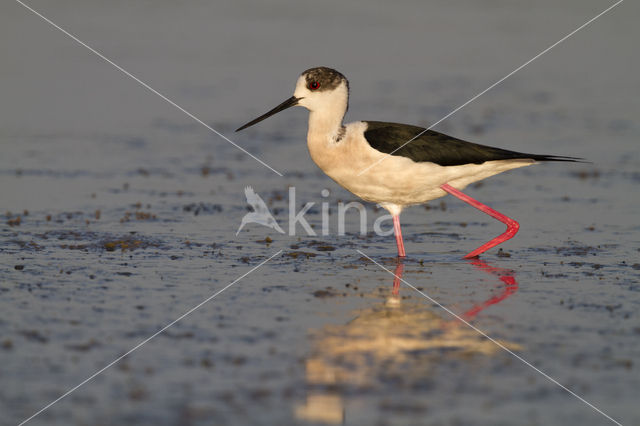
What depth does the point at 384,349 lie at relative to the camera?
16.4 feet

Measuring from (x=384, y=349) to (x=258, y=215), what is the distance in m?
3.91

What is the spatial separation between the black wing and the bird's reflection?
160cm

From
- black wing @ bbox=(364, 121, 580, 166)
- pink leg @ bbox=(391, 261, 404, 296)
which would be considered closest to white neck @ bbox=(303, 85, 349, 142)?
black wing @ bbox=(364, 121, 580, 166)

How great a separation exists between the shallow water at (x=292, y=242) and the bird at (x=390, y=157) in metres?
0.51

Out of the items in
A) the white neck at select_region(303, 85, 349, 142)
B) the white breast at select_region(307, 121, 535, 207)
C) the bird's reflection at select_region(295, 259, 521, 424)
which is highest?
the white neck at select_region(303, 85, 349, 142)

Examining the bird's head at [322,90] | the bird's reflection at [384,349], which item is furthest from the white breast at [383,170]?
the bird's reflection at [384,349]

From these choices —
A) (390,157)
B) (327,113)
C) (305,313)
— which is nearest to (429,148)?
(390,157)

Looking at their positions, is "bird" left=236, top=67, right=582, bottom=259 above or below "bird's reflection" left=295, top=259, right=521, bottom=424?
above

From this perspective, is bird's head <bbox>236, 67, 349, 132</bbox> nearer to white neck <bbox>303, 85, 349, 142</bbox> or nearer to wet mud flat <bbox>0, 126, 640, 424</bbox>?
white neck <bbox>303, 85, 349, 142</bbox>

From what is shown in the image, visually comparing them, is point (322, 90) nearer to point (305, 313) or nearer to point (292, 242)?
point (292, 242)

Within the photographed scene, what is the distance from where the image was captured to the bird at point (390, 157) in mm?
7449

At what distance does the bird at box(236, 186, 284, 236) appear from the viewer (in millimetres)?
8422

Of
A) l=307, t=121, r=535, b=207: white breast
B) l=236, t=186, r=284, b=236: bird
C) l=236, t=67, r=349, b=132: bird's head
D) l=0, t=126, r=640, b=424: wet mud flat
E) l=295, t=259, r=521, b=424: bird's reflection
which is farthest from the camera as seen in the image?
l=236, t=186, r=284, b=236: bird

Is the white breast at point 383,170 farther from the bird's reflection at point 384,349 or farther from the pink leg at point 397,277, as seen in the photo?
the bird's reflection at point 384,349
